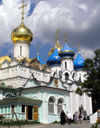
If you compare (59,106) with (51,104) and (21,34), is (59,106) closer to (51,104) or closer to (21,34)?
(51,104)

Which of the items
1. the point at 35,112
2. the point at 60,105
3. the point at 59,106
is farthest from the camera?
the point at 60,105

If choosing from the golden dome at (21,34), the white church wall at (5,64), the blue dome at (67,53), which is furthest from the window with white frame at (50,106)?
the blue dome at (67,53)

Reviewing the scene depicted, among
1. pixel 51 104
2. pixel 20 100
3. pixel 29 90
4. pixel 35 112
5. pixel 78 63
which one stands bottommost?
pixel 35 112

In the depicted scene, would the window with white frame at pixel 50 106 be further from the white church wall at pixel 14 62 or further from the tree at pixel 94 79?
the white church wall at pixel 14 62

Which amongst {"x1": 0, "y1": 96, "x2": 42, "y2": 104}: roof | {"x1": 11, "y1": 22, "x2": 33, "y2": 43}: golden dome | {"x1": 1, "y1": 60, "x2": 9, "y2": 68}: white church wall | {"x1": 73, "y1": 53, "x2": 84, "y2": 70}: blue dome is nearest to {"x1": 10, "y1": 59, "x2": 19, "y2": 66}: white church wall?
{"x1": 1, "y1": 60, "x2": 9, "y2": 68}: white church wall

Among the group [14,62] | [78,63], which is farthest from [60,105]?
[78,63]

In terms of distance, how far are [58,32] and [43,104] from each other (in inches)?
1066

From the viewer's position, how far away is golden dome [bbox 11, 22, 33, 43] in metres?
27.7

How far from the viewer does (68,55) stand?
37.6m

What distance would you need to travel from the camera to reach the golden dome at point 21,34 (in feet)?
91.0

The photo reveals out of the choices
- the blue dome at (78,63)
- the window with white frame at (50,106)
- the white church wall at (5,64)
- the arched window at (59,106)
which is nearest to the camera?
the window with white frame at (50,106)

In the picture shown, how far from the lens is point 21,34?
27.7m

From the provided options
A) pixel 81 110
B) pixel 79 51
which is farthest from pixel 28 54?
pixel 79 51

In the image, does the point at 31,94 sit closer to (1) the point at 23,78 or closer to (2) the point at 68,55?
(1) the point at 23,78
